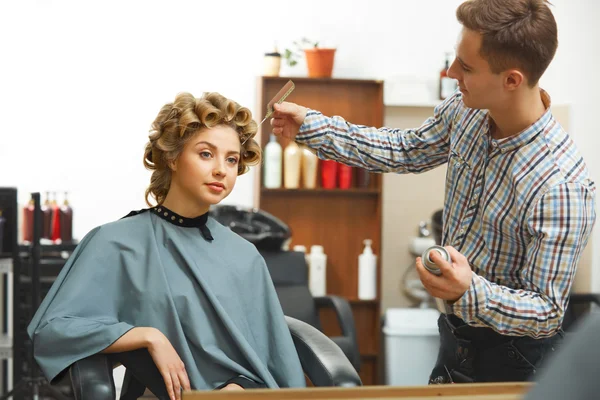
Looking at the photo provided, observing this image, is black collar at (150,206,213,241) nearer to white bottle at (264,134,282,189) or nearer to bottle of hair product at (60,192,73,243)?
bottle of hair product at (60,192,73,243)

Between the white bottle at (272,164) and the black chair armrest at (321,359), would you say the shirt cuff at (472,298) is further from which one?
the white bottle at (272,164)

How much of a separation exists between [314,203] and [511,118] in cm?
316

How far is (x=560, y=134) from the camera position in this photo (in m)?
1.78

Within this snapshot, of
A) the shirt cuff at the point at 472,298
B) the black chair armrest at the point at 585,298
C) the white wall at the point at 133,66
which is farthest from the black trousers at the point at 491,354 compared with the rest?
the white wall at the point at 133,66

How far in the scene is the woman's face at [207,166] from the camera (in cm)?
200

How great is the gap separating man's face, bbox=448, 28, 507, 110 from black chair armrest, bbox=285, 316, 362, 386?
659 millimetres

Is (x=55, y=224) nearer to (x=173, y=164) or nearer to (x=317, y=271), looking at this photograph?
(x=317, y=271)

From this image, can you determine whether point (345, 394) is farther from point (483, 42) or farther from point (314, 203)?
point (314, 203)

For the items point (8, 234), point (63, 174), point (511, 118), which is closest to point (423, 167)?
point (511, 118)

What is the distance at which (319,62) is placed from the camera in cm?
475

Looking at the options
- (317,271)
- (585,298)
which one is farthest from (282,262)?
(585,298)

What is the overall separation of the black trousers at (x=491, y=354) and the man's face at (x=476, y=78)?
535mm

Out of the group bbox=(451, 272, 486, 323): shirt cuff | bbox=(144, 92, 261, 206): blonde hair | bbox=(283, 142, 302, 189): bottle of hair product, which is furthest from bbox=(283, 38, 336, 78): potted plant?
bbox=(451, 272, 486, 323): shirt cuff

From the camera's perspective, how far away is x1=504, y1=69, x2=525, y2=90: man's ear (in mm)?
1693
